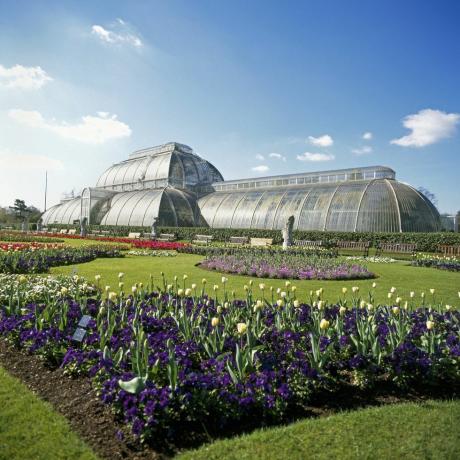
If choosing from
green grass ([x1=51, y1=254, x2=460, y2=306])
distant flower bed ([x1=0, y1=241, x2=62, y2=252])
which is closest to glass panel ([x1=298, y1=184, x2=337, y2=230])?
green grass ([x1=51, y1=254, x2=460, y2=306])

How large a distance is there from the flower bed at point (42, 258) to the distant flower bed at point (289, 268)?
19.3ft

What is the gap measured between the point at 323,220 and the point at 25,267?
27480mm

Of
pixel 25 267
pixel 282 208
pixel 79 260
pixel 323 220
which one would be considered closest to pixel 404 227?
pixel 323 220

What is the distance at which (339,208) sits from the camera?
34844 millimetres

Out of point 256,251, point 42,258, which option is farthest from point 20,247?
point 256,251

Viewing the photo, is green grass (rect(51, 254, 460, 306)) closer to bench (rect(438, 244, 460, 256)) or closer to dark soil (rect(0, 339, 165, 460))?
dark soil (rect(0, 339, 165, 460))

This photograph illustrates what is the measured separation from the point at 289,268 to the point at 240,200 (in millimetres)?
31442

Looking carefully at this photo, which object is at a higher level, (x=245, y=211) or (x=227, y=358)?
(x=245, y=211)

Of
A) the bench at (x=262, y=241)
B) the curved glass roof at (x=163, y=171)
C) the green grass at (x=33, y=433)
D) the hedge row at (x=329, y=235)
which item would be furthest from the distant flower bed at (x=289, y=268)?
the curved glass roof at (x=163, y=171)

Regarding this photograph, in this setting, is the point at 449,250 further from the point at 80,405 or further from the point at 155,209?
the point at 155,209

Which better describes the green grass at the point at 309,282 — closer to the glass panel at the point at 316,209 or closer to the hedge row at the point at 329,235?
the hedge row at the point at 329,235

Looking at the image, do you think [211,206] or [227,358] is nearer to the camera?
[227,358]

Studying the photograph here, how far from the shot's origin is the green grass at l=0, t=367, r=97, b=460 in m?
3.29

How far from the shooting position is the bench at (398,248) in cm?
2639
